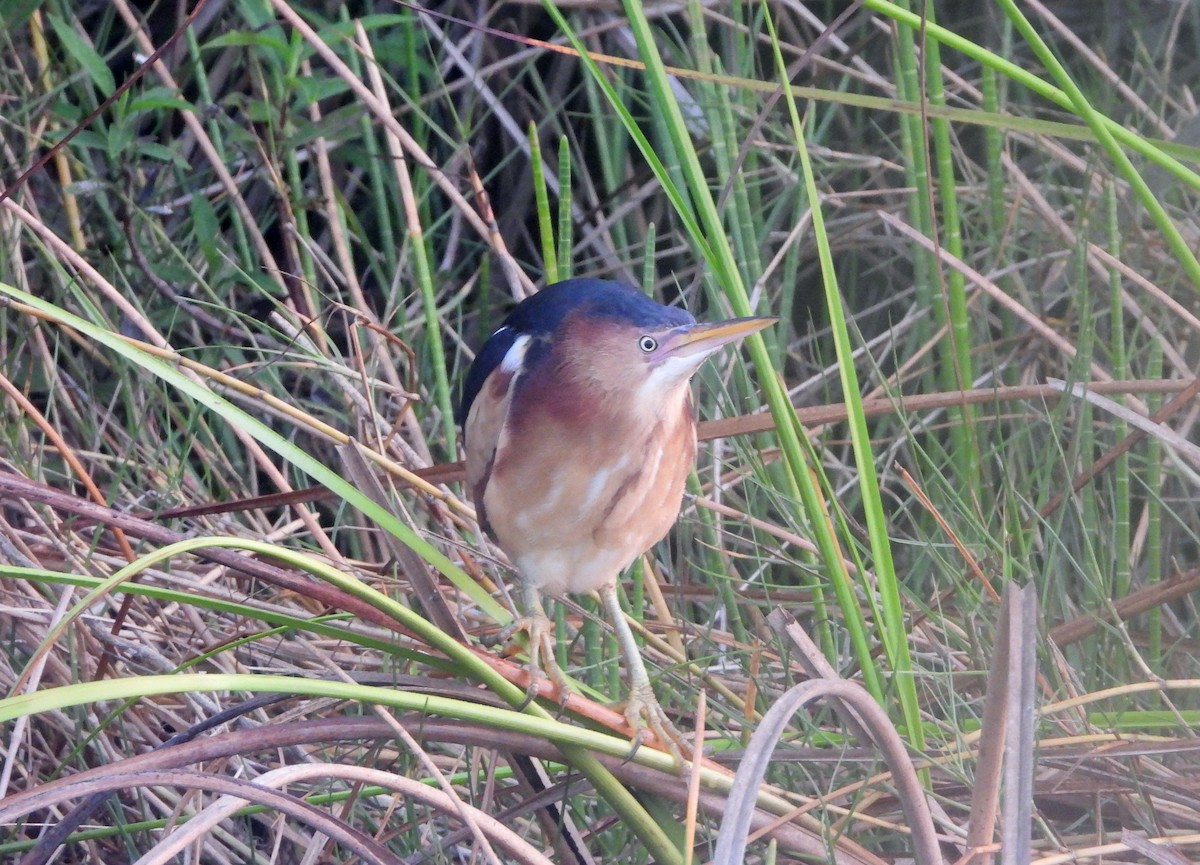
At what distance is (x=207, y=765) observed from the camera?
122 centimetres

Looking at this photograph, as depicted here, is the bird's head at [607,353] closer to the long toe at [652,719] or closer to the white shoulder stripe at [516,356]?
the white shoulder stripe at [516,356]

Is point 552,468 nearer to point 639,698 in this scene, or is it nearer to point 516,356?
point 516,356

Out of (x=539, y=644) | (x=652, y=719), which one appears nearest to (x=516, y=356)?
(x=539, y=644)

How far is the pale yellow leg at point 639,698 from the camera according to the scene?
123 centimetres

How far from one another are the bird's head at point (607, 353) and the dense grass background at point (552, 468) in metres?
0.08

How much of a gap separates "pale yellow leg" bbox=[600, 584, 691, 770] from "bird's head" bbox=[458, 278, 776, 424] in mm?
221

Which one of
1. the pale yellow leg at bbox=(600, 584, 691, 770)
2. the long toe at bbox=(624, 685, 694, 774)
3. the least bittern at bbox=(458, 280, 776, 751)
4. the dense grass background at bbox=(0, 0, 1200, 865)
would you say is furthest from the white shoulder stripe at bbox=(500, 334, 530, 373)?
the long toe at bbox=(624, 685, 694, 774)

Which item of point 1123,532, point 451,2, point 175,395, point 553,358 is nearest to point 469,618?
point 553,358

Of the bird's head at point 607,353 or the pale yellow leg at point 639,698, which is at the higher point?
the bird's head at point 607,353

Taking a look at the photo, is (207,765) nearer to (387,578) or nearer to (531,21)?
(387,578)

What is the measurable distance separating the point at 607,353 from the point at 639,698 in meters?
0.36

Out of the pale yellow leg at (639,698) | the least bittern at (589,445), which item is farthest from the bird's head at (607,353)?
the pale yellow leg at (639,698)

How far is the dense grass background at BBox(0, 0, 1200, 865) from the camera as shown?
1.00m

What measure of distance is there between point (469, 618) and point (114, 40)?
1.38m
